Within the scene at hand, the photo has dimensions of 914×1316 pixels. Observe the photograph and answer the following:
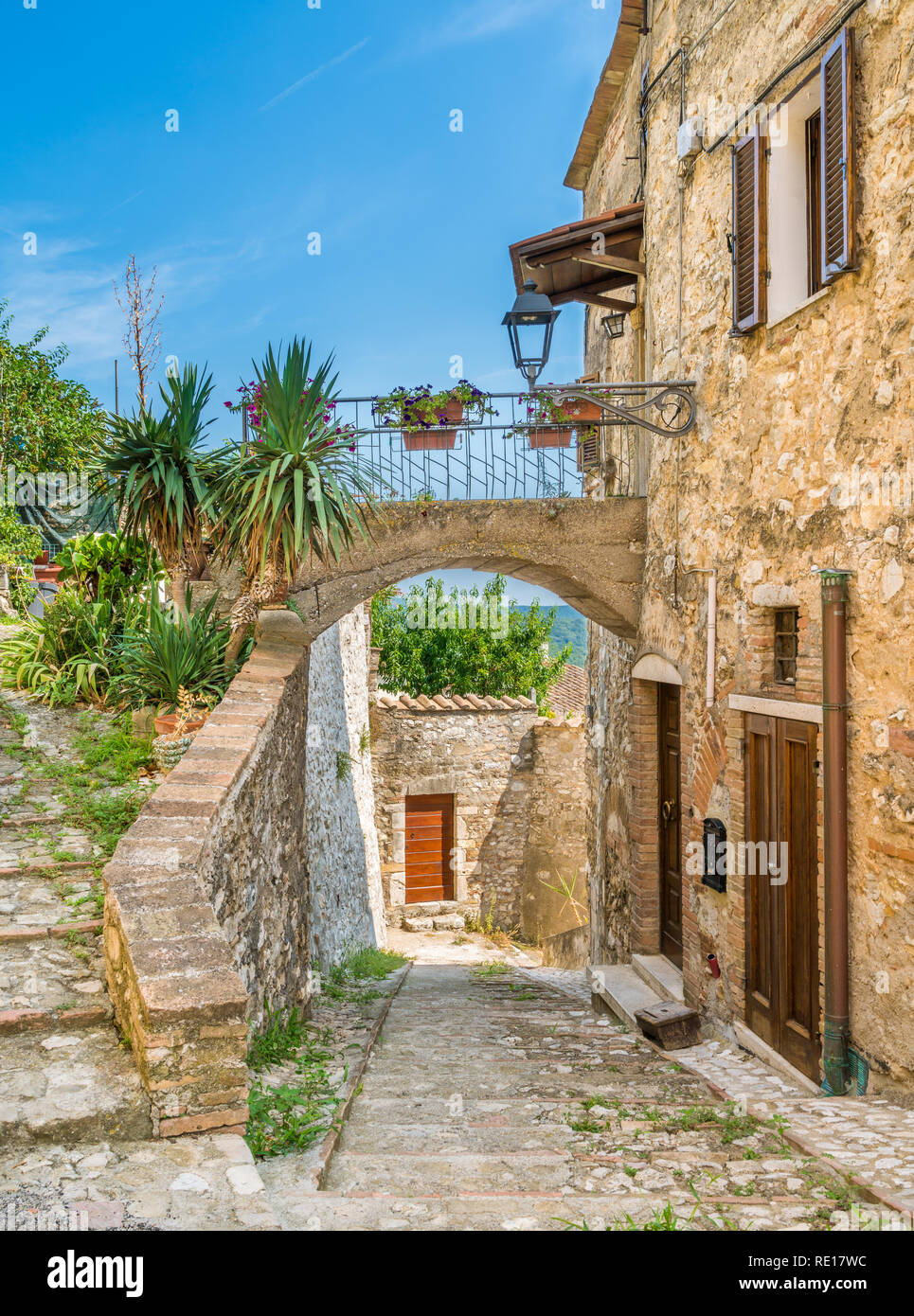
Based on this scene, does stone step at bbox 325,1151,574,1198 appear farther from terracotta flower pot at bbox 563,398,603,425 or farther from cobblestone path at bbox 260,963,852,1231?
terracotta flower pot at bbox 563,398,603,425

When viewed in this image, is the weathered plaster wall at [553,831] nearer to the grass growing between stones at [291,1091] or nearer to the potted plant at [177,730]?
the grass growing between stones at [291,1091]

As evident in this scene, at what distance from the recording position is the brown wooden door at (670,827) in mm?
6797

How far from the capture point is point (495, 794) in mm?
15219

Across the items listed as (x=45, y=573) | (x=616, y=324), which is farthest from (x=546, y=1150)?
(x=45, y=573)

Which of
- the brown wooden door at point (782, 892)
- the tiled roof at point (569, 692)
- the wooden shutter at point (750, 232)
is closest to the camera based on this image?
the brown wooden door at point (782, 892)

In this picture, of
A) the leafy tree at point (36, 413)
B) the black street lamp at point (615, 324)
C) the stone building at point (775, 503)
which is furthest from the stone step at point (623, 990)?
the leafy tree at point (36, 413)

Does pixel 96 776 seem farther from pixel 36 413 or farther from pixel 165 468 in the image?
pixel 36 413

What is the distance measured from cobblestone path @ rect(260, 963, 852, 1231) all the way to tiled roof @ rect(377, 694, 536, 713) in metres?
9.07

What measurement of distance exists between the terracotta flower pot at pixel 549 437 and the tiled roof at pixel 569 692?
14059 millimetres

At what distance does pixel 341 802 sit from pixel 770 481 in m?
6.39

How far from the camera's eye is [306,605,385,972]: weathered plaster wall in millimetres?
7578

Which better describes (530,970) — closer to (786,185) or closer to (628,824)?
(628,824)

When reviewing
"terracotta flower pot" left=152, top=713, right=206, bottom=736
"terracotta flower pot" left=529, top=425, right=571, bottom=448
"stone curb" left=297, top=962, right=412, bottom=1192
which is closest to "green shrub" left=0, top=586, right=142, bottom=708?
"terracotta flower pot" left=152, top=713, right=206, bottom=736
